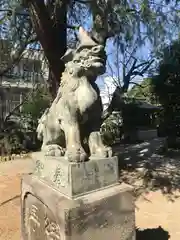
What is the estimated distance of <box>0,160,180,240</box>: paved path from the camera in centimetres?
377

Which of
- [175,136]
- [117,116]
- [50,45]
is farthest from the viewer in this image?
[117,116]

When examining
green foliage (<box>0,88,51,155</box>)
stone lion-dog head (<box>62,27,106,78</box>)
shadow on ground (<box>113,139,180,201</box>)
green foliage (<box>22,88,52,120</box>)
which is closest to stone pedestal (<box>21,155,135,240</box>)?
stone lion-dog head (<box>62,27,106,78</box>)

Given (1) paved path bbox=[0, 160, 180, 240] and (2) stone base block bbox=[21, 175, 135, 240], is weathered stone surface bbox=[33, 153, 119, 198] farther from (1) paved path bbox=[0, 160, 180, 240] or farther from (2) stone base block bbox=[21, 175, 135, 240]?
(1) paved path bbox=[0, 160, 180, 240]

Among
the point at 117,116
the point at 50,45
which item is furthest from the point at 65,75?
the point at 117,116

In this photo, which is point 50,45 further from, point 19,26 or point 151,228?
point 151,228

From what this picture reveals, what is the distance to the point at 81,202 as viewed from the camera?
7.76 feet

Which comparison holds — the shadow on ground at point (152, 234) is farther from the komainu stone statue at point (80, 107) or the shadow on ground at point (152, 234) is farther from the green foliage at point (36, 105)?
the green foliage at point (36, 105)

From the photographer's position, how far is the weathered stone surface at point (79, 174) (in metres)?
2.39

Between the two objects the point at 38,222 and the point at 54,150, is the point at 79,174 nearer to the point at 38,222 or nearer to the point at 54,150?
the point at 54,150

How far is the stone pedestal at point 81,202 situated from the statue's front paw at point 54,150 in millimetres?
62

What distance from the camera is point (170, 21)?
5199mm

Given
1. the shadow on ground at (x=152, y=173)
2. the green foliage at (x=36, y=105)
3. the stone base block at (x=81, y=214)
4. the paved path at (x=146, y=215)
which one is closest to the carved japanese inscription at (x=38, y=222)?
the stone base block at (x=81, y=214)

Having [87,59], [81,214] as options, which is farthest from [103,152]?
[87,59]

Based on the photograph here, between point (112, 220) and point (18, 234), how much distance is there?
2004 mm
